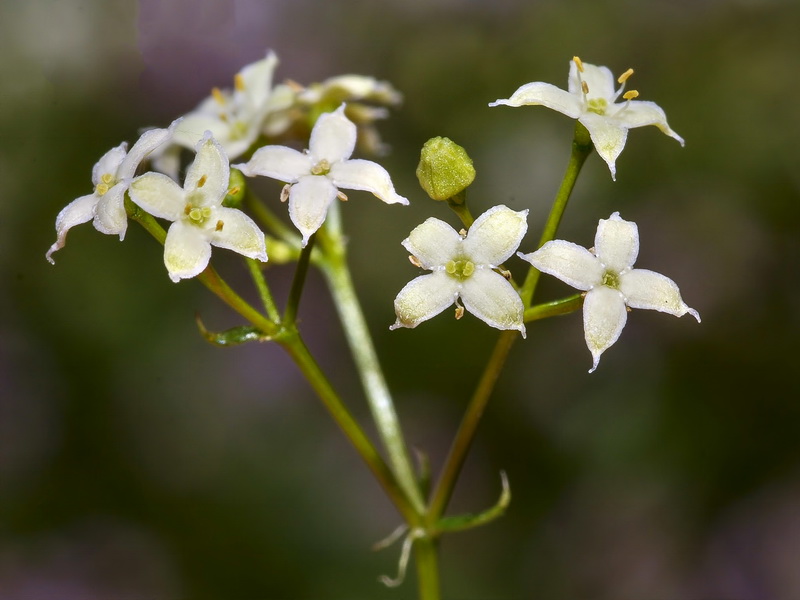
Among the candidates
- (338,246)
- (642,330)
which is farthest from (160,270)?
(642,330)

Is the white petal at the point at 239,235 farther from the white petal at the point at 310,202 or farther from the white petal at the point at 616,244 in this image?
the white petal at the point at 616,244

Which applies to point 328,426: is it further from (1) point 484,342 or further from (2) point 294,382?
(1) point 484,342

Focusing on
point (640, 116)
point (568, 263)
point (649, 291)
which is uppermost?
point (640, 116)

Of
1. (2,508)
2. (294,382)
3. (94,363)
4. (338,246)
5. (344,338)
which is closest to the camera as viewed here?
(338,246)

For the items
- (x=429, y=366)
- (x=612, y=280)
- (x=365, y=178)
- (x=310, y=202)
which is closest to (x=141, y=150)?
(x=310, y=202)

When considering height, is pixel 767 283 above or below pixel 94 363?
below

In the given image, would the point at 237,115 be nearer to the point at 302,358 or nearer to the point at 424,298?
the point at 302,358
